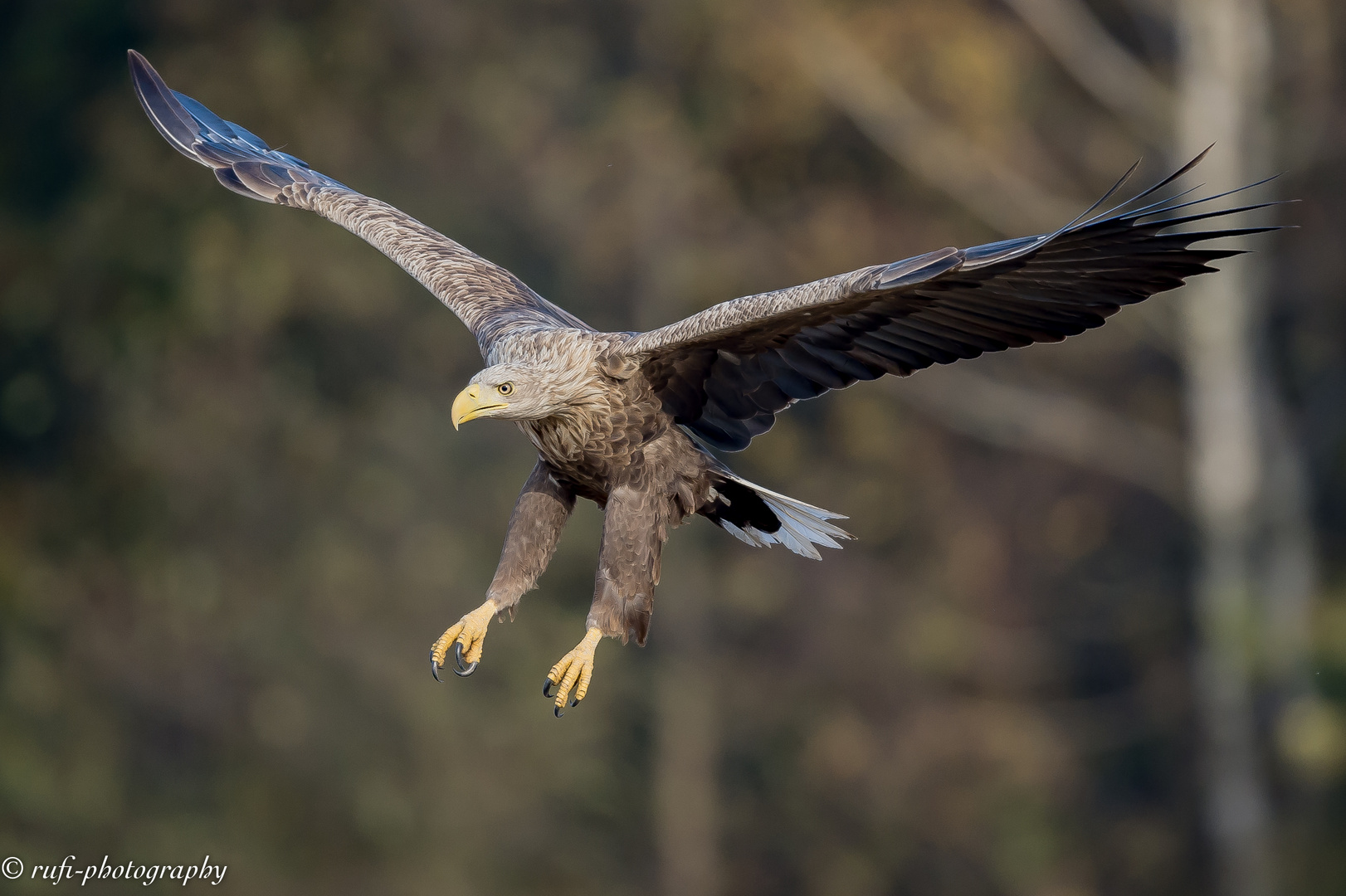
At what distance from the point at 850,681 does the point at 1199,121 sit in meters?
6.03

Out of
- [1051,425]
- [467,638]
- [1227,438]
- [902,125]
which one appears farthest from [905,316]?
[1227,438]

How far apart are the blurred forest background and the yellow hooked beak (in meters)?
10.4

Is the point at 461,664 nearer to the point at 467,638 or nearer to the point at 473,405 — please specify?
the point at 467,638

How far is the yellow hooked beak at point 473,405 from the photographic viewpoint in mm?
5223

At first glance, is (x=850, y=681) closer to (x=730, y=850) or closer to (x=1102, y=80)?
(x=730, y=850)

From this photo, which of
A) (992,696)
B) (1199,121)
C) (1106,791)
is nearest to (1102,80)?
(1199,121)

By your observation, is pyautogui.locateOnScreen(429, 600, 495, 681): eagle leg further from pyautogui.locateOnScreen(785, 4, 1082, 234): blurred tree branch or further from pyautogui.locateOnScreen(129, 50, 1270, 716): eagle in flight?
pyautogui.locateOnScreen(785, 4, 1082, 234): blurred tree branch

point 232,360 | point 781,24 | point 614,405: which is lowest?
point 614,405

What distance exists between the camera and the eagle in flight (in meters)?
5.03

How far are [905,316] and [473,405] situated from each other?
128 centimetres

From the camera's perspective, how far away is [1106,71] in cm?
1562

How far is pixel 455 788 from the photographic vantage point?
1728cm

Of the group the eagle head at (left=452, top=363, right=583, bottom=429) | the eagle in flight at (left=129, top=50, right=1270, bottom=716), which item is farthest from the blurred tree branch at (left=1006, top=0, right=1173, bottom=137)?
the eagle head at (left=452, top=363, right=583, bottom=429)

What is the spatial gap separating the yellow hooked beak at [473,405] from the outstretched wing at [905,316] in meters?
0.45
